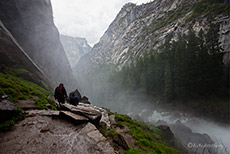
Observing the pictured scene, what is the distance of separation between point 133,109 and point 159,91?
13179mm

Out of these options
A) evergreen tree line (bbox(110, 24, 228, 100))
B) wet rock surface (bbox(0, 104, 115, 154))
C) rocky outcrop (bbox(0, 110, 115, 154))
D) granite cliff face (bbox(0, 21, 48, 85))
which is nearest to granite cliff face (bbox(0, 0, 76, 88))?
granite cliff face (bbox(0, 21, 48, 85))

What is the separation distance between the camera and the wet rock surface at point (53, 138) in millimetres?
4055

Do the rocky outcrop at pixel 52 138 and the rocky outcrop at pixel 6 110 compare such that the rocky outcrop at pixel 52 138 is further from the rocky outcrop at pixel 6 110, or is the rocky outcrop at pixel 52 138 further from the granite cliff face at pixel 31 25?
the granite cliff face at pixel 31 25

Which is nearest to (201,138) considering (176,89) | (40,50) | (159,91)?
(176,89)

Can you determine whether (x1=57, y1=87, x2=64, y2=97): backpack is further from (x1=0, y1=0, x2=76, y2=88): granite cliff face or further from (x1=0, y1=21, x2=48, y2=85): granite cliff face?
(x1=0, y1=0, x2=76, y2=88): granite cliff face

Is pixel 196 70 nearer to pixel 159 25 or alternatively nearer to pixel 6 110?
pixel 6 110

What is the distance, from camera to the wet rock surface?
4055mm

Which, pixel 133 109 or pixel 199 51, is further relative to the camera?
pixel 133 109

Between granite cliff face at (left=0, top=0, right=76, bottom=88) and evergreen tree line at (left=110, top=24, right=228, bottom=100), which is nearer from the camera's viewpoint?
evergreen tree line at (left=110, top=24, right=228, bottom=100)

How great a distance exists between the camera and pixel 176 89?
31703 millimetres

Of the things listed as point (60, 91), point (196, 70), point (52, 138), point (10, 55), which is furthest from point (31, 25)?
point (196, 70)

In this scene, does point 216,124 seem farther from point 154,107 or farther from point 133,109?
point 133,109

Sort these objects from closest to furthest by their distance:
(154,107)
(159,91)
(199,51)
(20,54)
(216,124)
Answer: (216,124), (20,54), (199,51), (154,107), (159,91)

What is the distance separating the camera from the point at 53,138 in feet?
15.5
